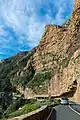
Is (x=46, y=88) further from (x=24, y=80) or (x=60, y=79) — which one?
(x=24, y=80)

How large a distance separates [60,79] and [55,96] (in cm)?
445

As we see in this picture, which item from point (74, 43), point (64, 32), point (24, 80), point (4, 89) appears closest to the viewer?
point (74, 43)

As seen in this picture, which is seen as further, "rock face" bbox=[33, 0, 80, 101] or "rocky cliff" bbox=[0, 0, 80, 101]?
"rocky cliff" bbox=[0, 0, 80, 101]

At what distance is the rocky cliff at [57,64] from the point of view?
71.3 meters

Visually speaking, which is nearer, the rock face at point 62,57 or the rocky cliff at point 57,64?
the rock face at point 62,57

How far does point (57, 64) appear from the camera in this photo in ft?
296

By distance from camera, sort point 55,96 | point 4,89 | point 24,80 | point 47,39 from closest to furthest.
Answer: point 55,96
point 47,39
point 24,80
point 4,89

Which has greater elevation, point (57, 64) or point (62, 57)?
point (62, 57)

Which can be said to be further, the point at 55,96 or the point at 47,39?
the point at 47,39

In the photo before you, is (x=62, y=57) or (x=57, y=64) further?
(x=57, y=64)

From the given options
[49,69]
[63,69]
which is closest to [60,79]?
[63,69]

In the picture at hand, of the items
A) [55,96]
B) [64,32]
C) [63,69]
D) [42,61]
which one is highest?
[64,32]

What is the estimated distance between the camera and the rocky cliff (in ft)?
234

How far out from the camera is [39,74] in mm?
97750
